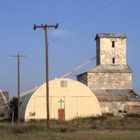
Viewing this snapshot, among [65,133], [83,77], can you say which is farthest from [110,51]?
[65,133]

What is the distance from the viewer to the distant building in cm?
8649

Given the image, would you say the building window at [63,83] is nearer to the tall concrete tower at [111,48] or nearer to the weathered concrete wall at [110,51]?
the weathered concrete wall at [110,51]

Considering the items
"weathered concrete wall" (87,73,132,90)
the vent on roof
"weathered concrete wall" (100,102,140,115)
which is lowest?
"weathered concrete wall" (100,102,140,115)

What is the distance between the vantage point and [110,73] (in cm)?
9325

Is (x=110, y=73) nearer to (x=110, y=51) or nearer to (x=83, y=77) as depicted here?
(x=110, y=51)

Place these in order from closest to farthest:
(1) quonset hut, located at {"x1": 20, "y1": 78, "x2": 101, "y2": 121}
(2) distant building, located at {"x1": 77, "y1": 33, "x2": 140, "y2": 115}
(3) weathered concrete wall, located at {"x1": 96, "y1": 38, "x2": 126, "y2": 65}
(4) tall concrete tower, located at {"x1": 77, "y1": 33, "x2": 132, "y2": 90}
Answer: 1. (1) quonset hut, located at {"x1": 20, "y1": 78, "x2": 101, "y2": 121}
2. (2) distant building, located at {"x1": 77, "y1": 33, "x2": 140, "y2": 115}
3. (4) tall concrete tower, located at {"x1": 77, "y1": 33, "x2": 132, "y2": 90}
4. (3) weathered concrete wall, located at {"x1": 96, "y1": 38, "x2": 126, "y2": 65}

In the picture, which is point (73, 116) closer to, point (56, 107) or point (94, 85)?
point (56, 107)

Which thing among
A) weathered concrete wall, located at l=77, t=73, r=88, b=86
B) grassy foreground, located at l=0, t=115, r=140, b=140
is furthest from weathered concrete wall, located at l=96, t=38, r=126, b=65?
grassy foreground, located at l=0, t=115, r=140, b=140

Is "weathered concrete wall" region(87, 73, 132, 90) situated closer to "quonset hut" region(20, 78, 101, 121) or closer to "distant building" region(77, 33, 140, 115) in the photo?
"distant building" region(77, 33, 140, 115)

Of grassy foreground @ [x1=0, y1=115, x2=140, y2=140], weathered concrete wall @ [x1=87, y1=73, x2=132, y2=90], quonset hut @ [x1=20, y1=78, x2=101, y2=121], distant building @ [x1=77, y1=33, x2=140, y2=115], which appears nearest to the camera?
grassy foreground @ [x1=0, y1=115, x2=140, y2=140]

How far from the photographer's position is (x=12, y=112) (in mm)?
76062

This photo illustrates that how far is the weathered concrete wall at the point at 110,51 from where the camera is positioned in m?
95.8

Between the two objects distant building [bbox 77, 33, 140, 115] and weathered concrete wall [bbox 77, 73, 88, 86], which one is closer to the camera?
distant building [bbox 77, 33, 140, 115]

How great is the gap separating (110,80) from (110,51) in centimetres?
640
